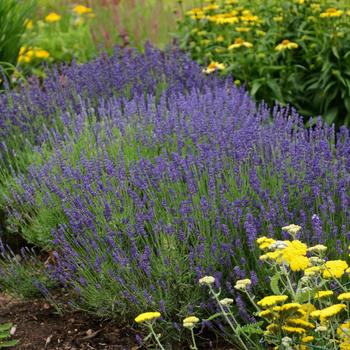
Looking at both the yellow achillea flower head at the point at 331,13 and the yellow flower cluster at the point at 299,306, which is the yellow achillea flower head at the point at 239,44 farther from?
the yellow flower cluster at the point at 299,306

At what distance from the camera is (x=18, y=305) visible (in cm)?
419

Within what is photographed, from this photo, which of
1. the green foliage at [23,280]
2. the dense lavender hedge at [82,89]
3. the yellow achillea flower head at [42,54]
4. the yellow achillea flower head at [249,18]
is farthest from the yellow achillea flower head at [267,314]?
the yellow achillea flower head at [42,54]

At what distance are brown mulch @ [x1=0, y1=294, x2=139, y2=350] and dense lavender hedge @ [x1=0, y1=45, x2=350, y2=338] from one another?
0.10 m

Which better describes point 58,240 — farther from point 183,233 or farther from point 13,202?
point 13,202

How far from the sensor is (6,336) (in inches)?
146

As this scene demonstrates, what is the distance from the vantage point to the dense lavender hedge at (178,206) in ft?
11.6

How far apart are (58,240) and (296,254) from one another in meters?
1.43

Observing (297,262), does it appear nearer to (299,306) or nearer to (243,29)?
(299,306)

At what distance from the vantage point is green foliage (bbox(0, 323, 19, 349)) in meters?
3.66

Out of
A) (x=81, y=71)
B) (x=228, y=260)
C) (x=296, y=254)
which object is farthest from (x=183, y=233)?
(x=81, y=71)

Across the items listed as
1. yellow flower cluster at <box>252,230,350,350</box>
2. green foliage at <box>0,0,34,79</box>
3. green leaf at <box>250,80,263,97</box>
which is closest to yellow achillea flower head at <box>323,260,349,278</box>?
yellow flower cluster at <box>252,230,350,350</box>

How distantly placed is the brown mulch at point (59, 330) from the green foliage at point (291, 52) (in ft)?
8.85

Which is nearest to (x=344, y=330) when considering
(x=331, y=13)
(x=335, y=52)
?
(x=335, y=52)

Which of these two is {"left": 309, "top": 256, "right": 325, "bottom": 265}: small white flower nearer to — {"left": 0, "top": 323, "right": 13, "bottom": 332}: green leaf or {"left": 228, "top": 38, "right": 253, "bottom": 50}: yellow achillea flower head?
{"left": 0, "top": 323, "right": 13, "bottom": 332}: green leaf
